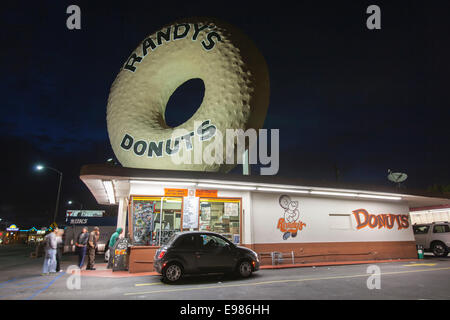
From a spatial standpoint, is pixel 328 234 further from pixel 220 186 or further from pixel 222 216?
pixel 220 186

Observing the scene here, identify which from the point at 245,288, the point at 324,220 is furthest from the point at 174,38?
the point at 324,220

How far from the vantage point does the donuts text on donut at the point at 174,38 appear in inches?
460

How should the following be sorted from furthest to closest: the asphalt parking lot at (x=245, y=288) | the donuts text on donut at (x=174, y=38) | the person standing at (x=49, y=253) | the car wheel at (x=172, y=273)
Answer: the donuts text on donut at (x=174, y=38) < the person standing at (x=49, y=253) < the car wheel at (x=172, y=273) < the asphalt parking lot at (x=245, y=288)

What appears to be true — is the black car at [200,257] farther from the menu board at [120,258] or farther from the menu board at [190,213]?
the menu board at [120,258]

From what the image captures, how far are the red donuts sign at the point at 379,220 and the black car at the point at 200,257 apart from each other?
308 inches

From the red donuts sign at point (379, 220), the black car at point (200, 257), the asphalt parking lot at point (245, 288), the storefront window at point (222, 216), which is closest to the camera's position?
the asphalt parking lot at point (245, 288)

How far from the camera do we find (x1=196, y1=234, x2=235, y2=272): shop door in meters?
8.92

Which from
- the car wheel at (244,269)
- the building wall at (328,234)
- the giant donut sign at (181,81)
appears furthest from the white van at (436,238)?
the car wheel at (244,269)

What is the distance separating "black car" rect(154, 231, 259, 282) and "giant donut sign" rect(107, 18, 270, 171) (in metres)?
3.52

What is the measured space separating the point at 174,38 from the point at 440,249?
19.1 m
